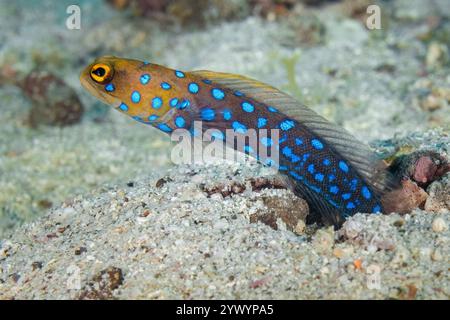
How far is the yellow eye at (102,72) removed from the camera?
10.2 feet

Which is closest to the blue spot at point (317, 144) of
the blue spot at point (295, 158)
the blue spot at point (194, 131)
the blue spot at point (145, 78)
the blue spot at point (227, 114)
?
the blue spot at point (295, 158)

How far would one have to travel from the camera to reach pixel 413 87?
605 centimetres

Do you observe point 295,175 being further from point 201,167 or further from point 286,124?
point 201,167

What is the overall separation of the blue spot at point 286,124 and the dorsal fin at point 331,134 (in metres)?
0.05

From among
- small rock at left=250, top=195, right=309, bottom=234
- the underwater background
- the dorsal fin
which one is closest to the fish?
the dorsal fin

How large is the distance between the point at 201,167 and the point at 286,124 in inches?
33.1

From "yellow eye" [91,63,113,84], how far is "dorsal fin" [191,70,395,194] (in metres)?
0.85

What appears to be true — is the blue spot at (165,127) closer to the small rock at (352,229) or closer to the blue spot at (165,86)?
the blue spot at (165,86)

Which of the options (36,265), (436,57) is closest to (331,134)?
(36,265)

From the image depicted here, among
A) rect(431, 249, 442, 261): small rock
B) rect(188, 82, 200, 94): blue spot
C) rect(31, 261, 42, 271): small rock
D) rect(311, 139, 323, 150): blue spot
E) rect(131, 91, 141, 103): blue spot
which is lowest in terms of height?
rect(31, 261, 42, 271): small rock

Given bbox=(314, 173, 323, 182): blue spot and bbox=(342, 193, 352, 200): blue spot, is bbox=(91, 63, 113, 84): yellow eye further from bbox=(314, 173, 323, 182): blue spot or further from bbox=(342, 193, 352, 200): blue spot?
bbox=(342, 193, 352, 200): blue spot

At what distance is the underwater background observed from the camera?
252cm

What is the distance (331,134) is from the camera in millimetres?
3273
